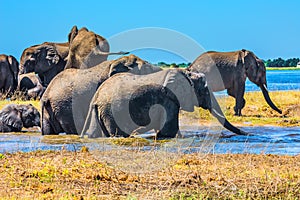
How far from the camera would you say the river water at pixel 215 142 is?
12.0m

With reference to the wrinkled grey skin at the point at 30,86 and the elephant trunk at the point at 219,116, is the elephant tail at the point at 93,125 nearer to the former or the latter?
the elephant trunk at the point at 219,116

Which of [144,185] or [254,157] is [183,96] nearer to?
[254,157]

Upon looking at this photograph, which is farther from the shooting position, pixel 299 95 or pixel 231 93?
pixel 299 95

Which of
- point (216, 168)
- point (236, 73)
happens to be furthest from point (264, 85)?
point (216, 168)

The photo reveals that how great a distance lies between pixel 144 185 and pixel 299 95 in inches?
637

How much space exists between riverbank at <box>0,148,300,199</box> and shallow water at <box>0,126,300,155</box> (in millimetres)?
924

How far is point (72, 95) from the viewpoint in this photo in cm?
1408

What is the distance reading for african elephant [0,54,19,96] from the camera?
26.4 m

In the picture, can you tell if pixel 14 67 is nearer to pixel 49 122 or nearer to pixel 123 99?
pixel 49 122

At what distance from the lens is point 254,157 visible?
1059 cm

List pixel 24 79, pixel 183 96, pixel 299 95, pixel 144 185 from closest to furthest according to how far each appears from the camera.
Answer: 1. pixel 144 185
2. pixel 183 96
3. pixel 299 95
4. pixel 24 79

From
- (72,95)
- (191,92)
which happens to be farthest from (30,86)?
(191,92)

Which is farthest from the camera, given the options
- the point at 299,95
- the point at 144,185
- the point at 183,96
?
the point at 299,95

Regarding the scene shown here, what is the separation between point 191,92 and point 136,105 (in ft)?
4.50
